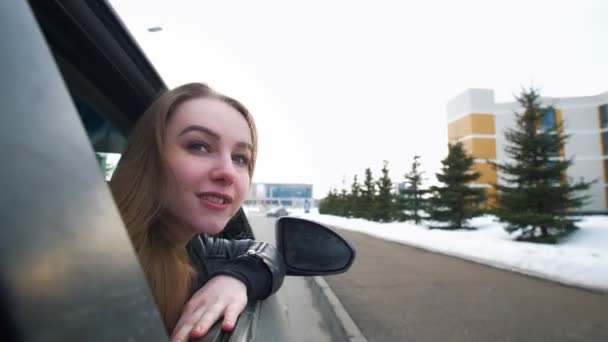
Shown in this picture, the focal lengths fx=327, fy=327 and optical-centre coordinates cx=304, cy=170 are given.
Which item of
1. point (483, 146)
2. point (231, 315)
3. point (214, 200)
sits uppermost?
point (483, 146)

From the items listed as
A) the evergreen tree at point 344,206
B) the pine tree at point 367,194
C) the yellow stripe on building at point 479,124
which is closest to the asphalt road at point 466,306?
the pine tree at point 367,194

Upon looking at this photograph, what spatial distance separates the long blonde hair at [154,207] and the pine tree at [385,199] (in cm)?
2972

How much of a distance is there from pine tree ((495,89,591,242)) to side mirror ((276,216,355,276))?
47.1 feet

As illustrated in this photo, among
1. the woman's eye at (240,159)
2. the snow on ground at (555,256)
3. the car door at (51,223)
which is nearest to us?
the car door at (51,223)

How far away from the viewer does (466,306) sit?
16.3 feet

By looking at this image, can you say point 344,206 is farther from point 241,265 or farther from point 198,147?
point 198,147

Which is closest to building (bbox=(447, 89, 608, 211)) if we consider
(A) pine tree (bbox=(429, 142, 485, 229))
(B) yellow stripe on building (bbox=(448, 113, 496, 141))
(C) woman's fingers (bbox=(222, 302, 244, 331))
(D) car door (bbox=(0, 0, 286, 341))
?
(B) yellow stripe on building (bbox=(448, 113, 496, 141))

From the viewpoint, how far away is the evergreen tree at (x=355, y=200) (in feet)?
123

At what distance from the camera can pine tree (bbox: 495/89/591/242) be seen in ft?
43.2

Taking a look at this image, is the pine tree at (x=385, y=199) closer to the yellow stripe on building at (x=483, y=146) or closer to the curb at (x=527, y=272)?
the yellow stripe on building at (x=483, y=146)

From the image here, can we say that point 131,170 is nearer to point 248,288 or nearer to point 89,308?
point 248,288

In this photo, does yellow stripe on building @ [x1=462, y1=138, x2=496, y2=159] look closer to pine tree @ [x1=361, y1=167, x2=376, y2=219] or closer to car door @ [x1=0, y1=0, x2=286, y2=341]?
pine tree @ [x1=361, y1=167, x2=376, y2=219]

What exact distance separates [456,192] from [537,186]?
264 inches

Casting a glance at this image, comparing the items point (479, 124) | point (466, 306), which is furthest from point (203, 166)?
point (479, 124)
